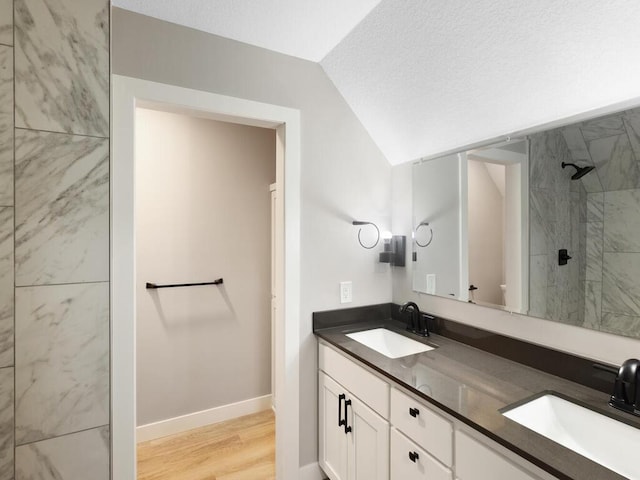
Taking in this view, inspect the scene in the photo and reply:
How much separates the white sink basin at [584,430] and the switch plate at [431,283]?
803 mm

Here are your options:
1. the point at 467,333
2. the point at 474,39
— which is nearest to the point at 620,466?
the point at 467,333

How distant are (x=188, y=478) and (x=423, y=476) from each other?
1500 millimetres

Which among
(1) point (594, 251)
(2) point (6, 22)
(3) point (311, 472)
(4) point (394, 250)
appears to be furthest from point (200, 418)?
(1) point (594, 251)

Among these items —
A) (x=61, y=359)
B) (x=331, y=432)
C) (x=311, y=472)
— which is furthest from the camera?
(x=311, y=472)

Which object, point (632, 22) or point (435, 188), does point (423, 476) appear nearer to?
point (435, 188)

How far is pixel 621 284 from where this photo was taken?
116 cm

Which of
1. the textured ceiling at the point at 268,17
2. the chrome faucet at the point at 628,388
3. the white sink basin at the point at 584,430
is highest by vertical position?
the textured ceiling at the point at 268,17

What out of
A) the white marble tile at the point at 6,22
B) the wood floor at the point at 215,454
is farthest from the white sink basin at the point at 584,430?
the white marble tile at the point at 6,22

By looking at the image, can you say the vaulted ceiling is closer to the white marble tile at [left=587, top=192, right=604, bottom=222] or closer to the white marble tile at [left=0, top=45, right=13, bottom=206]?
the white marble tile at [left=587, top=192, right=604, bottom=222]

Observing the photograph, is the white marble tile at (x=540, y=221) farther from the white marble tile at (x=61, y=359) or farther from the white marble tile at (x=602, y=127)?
the white marble tile at (x=61, y=359)

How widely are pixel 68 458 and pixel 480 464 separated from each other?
1583 millimetres

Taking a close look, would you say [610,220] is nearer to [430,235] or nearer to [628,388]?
[628,388]

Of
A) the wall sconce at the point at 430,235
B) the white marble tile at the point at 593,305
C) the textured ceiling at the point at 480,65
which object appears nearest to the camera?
the textured ceiling at the point at 480,65

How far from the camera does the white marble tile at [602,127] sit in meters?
1.17
